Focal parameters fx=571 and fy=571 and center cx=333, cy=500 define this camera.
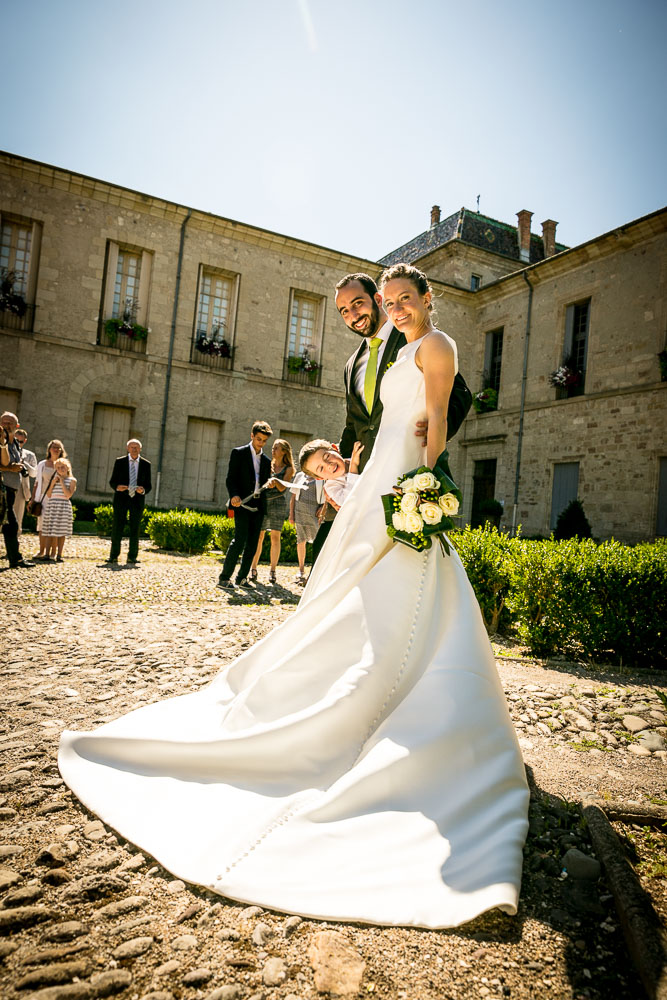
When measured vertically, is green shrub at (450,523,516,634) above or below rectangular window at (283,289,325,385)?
below

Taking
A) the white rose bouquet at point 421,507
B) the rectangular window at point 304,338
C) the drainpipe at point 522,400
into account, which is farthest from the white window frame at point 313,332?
the white rose bouquet at point 421,507

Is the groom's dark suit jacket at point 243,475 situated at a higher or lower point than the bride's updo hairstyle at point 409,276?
lower

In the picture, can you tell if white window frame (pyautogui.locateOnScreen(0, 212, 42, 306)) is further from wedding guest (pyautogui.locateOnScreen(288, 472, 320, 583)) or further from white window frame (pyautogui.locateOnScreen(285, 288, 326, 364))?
wedding guest (pyautogui.locateOnScreen(288, 472, 320, 583))

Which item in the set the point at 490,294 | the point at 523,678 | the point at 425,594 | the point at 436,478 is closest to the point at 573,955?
the point at 425,594

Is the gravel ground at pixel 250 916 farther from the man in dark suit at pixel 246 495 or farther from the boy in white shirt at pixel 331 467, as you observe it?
the man in dark suit at pixel 246 495

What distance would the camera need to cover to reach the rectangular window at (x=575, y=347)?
18.3 m

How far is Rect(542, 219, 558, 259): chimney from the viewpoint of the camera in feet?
84.5

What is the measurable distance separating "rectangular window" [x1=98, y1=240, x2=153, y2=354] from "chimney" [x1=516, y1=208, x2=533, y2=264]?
54.4ft

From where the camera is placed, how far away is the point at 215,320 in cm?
1892

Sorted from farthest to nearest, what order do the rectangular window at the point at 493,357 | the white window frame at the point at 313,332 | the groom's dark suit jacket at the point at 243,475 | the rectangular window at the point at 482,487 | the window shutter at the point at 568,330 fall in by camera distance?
the rectangular window at the point at 493,357
the rectangular window at the point at 482,487
the white window frame at the point at 313,332
the window shutter at the point at 568,330
the groom's dark suit jacket at the point at 243,475

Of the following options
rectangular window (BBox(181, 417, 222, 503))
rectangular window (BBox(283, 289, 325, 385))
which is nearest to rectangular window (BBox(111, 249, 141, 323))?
rectangular window (BBox(181, 417, 222, 503))

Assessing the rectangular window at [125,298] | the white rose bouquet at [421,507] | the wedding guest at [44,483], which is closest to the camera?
the white rose bouquet at [421,507]

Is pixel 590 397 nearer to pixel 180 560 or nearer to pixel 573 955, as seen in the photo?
pixel 180 560

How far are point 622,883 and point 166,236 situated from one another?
19.6 m
